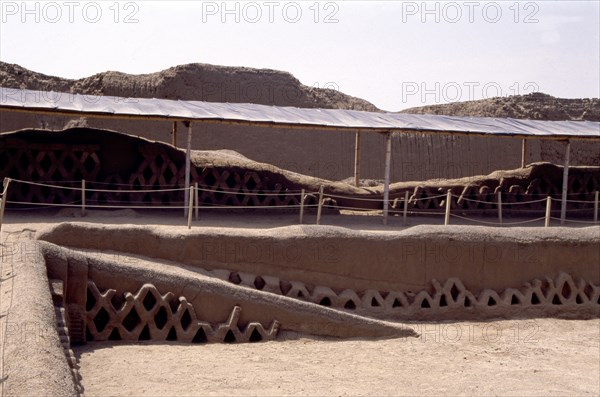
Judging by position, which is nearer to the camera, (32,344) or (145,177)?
(32,344)

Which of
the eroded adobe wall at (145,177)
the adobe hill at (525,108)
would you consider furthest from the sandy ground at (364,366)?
the adobe hill at (525,108)

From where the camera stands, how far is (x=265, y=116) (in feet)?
50.1

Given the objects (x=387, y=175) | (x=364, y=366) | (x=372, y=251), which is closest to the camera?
(x=364, y=366)

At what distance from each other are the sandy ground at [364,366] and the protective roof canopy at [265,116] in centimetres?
545

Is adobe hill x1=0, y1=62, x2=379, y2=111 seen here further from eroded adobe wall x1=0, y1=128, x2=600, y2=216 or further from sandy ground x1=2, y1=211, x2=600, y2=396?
sandy ground x1=2, y1=211, x2=600, y2=396

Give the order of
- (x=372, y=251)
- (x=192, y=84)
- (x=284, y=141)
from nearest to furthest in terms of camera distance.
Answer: (x=372, y=251), (x=284, y=141), (x=192, y=84)

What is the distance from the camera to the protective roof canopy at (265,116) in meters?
13.7

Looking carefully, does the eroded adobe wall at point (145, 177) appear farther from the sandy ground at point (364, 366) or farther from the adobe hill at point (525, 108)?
the adobe hill at point (525, 108)

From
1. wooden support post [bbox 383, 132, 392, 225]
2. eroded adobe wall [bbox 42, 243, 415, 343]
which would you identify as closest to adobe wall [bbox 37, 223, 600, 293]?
eroded adobe wall [bbox 42, 243, 415, 343]

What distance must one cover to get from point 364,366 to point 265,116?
7.28 m

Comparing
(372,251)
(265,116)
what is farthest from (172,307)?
(265,116)

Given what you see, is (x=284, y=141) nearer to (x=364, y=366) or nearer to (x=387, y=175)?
(x=387, y=175)

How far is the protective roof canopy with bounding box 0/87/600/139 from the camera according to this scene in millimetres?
13734

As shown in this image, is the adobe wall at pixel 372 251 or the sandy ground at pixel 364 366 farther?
the adobe wall at pixel 372 251
